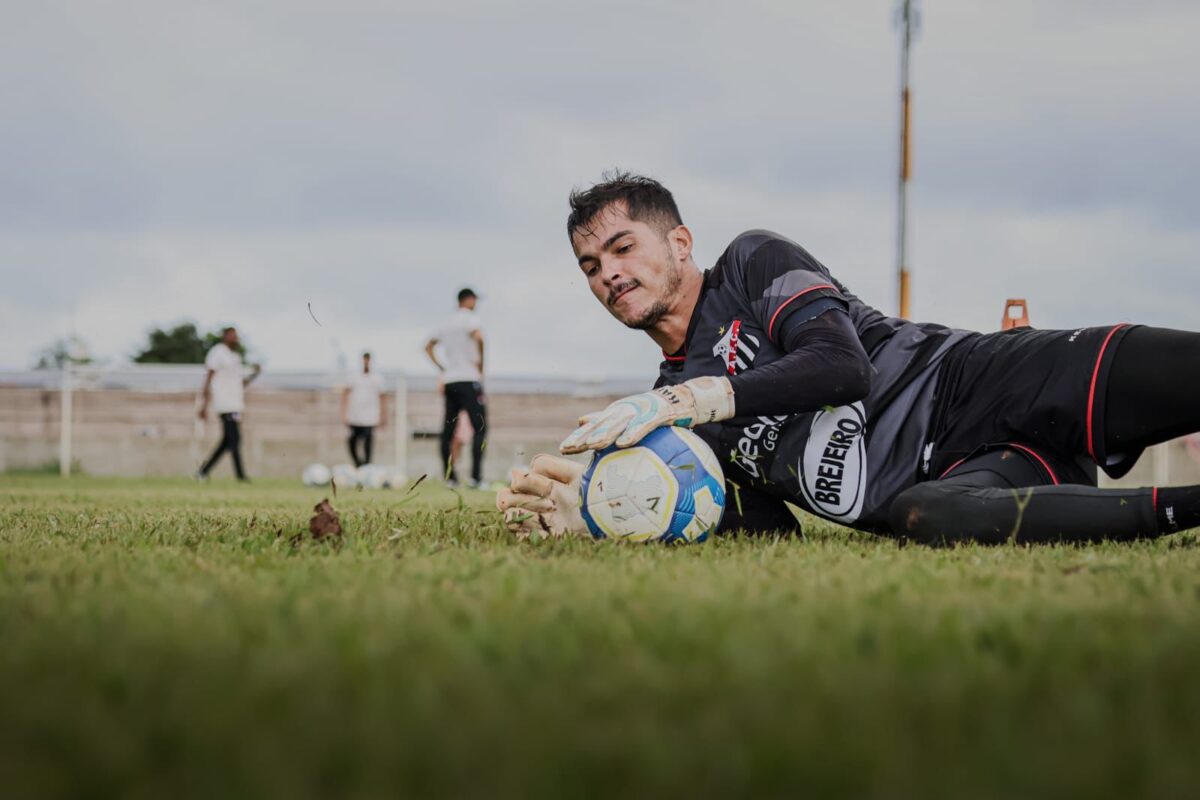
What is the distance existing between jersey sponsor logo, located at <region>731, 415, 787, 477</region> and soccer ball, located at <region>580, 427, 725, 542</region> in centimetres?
38

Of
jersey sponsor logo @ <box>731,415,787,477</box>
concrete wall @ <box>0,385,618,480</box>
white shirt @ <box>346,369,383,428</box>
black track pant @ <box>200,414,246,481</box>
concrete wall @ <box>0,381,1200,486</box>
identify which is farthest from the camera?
concrete wall @ <box>0,385,618,480</box>

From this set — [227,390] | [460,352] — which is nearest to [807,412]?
[460,352]

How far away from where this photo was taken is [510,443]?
2114 cm

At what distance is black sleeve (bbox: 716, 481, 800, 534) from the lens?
3578 mm

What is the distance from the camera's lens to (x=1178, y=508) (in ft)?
9.95

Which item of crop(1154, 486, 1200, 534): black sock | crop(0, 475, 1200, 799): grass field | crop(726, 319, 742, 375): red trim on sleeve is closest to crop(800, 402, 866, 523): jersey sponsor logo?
crop(726, 319, 742, 375): red trim on sleeve

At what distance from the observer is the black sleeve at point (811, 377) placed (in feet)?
9.98

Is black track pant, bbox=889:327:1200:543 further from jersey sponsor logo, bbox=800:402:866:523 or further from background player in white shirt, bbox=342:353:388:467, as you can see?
background player in white shirt, bbox=342:353:388:467

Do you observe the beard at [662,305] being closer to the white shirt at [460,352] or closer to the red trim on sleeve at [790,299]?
the red trim on sleeve at [790,299]

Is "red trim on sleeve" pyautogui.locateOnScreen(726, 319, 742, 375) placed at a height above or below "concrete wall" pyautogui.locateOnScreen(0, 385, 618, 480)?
above

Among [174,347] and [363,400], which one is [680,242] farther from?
[174,347]

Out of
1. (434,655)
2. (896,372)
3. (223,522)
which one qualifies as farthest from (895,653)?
(223,522)

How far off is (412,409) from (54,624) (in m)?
18.6

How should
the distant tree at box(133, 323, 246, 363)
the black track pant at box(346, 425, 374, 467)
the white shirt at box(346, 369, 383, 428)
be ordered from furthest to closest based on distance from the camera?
the distant tree at box(133, 323, 246, 363)
the black track pant at box(346, 425, 374, 467)
the white shirt at box(346, 369, 383, 428)
